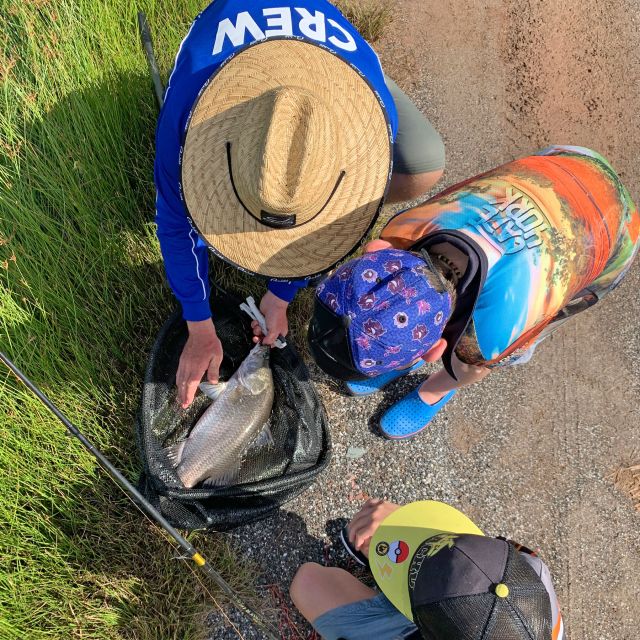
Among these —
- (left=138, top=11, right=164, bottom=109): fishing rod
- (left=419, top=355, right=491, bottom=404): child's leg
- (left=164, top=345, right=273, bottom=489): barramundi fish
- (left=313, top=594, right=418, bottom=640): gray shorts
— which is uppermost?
(left=138, top=11, right=164, bottom=109): fishing rod

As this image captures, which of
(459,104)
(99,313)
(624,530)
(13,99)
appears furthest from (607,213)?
(13,99)

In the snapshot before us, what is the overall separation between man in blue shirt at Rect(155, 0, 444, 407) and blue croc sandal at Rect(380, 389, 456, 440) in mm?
1374

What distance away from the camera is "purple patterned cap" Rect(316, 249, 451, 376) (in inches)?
61.9

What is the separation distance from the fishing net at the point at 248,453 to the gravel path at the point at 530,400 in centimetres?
42

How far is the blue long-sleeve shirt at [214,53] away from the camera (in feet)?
5.65

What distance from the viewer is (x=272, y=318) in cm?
247

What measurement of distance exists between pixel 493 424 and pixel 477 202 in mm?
1660

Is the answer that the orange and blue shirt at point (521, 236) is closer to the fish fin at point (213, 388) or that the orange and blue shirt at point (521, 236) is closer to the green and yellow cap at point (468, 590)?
the green and yellow cap at point (468, 590)

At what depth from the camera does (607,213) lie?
205 centimetres

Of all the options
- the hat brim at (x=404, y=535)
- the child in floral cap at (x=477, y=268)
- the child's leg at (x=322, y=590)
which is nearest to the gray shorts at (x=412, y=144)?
the child in floral cap at (x=477, y=268)

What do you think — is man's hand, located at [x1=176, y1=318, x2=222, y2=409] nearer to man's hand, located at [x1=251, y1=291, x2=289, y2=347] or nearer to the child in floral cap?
man's hand, located at [x1=251, y1=291, x2=289, y2=347]

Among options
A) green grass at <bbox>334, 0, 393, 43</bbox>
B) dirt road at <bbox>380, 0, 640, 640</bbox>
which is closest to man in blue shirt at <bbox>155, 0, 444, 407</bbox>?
green grass at <bbox>334, 0, 393, 43</bbox>

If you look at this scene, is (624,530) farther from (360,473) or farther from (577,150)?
(577,150)

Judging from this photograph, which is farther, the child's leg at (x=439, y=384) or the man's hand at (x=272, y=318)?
the child's leg at (x=439, y=384)
